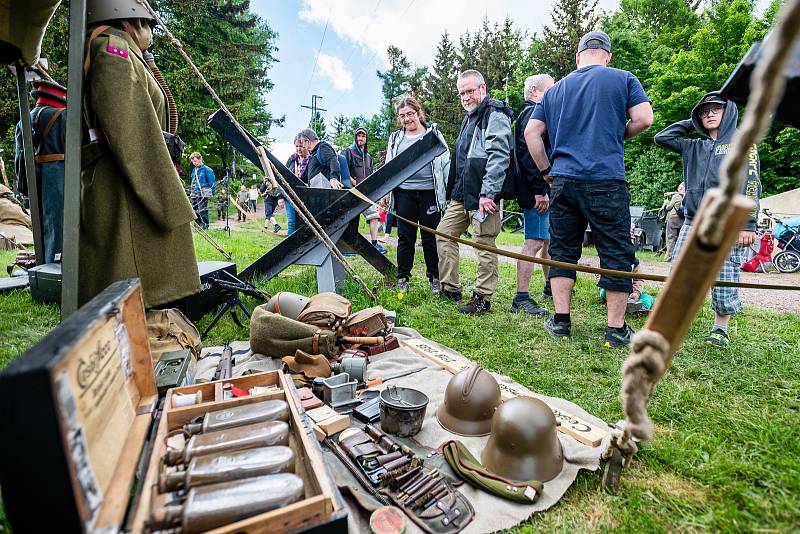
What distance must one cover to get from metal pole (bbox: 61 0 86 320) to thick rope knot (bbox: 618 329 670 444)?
286 centimetres

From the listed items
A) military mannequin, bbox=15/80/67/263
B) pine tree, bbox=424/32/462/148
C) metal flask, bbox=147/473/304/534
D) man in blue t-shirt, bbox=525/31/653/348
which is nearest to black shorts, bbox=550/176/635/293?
man in blue t-shirt, bbox=525/31/653/348

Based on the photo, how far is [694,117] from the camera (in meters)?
3.75

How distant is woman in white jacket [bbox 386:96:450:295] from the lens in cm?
532

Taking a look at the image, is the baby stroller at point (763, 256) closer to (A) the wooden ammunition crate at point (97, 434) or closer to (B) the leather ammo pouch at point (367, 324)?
(B) the leather ammo pouch at point (367, 324)

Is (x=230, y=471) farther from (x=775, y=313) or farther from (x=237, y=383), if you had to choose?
(x=775, y=313)

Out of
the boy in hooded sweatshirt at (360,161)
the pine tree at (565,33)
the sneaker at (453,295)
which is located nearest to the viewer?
the sneaker at (453,295)

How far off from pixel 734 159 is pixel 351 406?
222cm

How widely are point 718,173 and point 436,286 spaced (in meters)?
3.12

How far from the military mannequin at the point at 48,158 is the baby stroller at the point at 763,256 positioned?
12664mm

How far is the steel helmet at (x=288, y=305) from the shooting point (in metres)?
3.48

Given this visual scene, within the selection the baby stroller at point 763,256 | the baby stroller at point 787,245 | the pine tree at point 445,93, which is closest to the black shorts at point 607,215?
the baby stroller at point 787,245

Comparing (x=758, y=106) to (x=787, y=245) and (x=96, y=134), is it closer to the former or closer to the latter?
(x=96, y=134)

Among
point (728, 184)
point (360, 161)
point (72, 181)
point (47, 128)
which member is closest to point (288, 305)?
point (72, 181)

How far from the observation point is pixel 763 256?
954 cm
